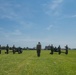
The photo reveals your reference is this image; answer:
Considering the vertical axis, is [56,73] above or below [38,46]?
below

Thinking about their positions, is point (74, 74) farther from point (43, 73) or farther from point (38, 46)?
point (38, 46)

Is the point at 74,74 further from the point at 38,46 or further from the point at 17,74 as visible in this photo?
the point at 38,46

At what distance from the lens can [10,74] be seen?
1349 centimetres

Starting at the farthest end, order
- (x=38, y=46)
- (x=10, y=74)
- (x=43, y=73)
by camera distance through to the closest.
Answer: (x=38, y=46)
(x=43, y=73)
(x=10, y=74)

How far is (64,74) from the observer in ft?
46.2

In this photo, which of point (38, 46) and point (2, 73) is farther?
point (38, 46)

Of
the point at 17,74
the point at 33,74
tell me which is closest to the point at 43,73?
the point at 33,74

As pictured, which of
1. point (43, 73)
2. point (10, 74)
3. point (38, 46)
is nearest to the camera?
point (10, 74)

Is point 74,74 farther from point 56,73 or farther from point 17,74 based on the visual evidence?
point 17,74

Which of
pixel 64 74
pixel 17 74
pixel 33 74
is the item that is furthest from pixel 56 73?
pixel 17 74

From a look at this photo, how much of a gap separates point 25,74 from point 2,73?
140 cm

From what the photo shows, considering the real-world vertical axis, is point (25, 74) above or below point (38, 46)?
below

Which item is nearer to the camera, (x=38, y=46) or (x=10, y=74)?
(x=10, y=74)

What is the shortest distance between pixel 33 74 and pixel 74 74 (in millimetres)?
2639
